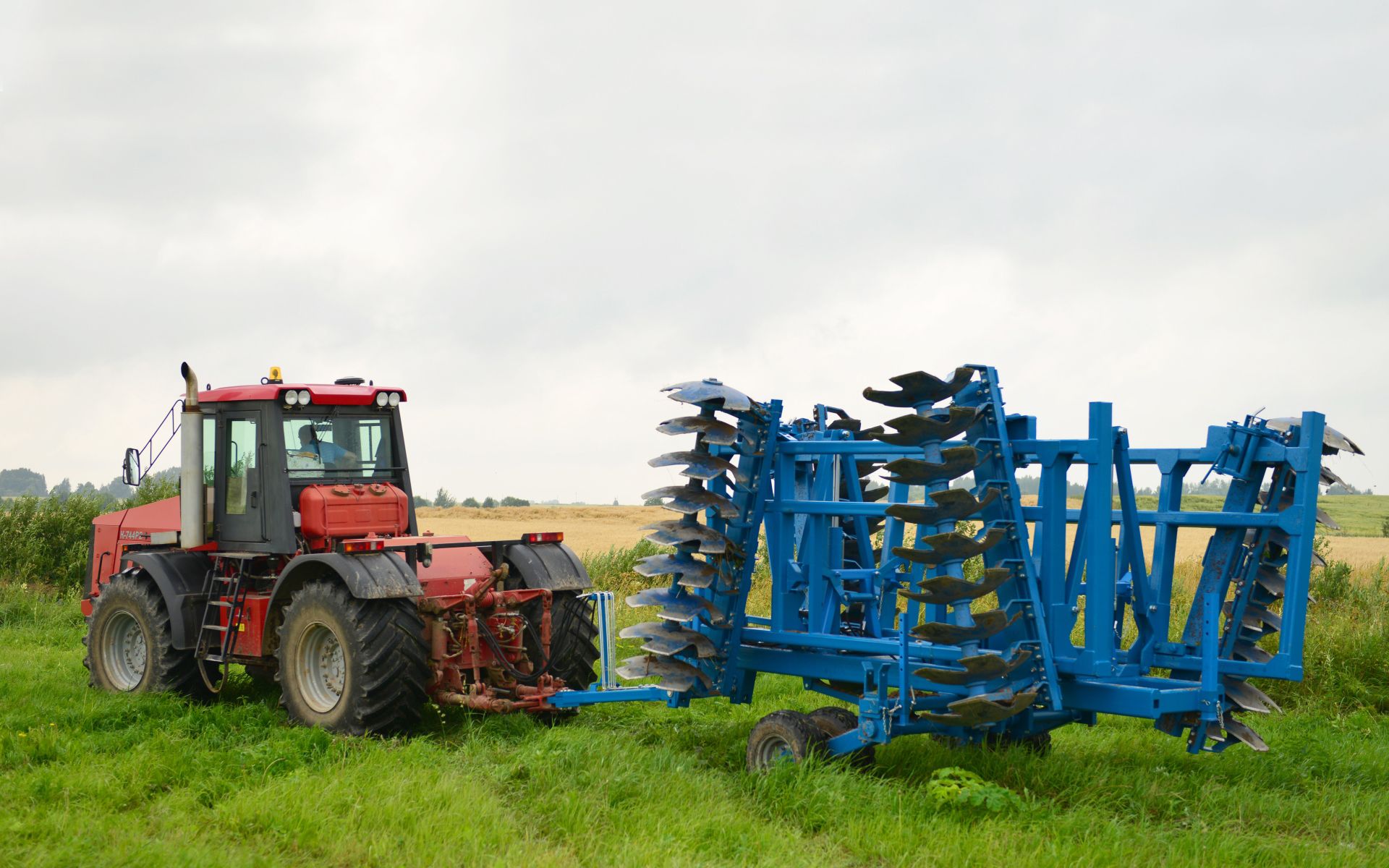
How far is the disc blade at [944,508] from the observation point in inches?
255

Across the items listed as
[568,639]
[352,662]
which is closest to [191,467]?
[352,662]

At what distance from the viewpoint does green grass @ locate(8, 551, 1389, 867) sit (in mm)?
5969

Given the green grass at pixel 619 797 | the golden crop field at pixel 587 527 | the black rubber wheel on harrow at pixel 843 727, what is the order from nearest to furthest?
the green grass at pixel 619 797 → the black rubber wheel on harrow at pixel 843 727 → the golden crop field at pixel 587 527

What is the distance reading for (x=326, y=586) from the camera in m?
8.66

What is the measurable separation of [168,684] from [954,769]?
6.62 meters

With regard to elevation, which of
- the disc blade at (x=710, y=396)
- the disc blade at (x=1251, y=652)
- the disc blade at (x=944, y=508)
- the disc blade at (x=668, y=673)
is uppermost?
the disc blade at (x=710, y=396)

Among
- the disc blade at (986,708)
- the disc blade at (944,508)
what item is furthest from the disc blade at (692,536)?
the disc blade at (986,708)

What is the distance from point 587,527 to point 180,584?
2826 cm

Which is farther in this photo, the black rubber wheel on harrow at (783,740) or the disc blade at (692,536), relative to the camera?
the disc blade at (692,536)

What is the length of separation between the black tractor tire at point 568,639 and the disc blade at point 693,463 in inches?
84.5

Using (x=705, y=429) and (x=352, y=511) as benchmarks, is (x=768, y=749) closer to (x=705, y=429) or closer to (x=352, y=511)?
(x=705, y=429)

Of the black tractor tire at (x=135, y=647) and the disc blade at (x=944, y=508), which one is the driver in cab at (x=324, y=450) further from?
the disc blade at (x=944, y=508)

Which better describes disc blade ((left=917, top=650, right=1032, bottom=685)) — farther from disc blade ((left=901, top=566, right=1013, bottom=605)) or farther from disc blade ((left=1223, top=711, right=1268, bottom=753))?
disc blade ((left=1223, top=711, right=1268, bottom=753))

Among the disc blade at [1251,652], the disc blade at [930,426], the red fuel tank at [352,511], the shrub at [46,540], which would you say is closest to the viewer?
the disc blade at [930,426]
